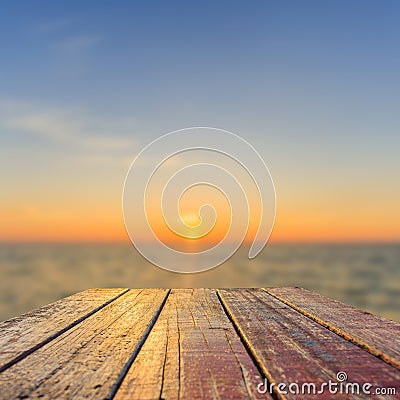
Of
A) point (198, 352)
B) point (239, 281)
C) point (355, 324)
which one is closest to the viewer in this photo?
point (198, 352)

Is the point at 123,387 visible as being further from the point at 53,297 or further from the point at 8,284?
the point at 8,284

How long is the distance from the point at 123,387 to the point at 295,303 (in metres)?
1.55

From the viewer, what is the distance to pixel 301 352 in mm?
1432

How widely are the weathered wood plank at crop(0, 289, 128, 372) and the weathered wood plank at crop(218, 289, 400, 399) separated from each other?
791 mm

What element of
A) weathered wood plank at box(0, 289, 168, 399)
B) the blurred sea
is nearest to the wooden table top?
weathered wood plank at box(0, 289, 168, 399)

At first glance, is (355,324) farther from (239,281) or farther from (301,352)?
(239,281)

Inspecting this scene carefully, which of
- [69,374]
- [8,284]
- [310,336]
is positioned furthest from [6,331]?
[8,284]

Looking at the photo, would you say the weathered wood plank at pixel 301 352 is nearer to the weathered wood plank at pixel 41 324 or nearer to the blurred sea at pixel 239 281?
the weathered wood plank at pixel 41 324

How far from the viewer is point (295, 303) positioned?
244cm

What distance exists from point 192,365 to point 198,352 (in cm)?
13

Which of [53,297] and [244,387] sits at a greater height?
[244,387]

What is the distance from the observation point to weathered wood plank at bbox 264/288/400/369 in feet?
4.81

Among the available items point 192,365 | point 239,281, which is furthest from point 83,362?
point 239,281

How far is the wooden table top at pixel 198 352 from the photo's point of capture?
111cm
